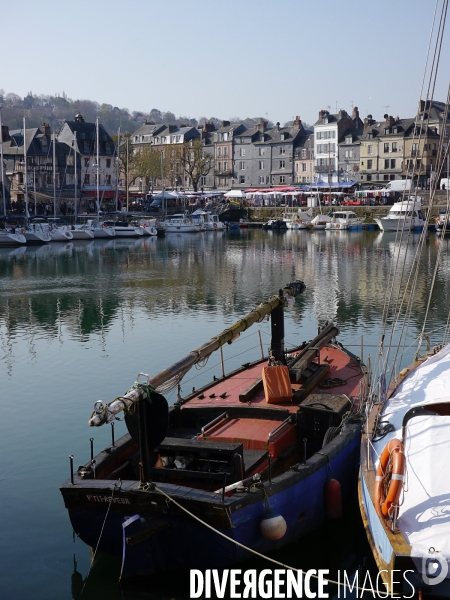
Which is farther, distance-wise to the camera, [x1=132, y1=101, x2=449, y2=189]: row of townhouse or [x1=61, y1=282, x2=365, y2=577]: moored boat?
[x1=132, y1=101, x2=449, y2=189]: row of townhouse

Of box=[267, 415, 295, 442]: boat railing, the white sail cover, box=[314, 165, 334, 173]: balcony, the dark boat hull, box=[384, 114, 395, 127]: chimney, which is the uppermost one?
box=[384, 114, 395, 127]: chimney

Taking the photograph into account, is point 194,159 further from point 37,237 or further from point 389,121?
point 37,237

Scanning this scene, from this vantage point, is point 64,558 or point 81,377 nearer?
point 64,558

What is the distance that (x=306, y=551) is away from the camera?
43.5 feet

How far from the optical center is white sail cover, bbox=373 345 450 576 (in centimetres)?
991

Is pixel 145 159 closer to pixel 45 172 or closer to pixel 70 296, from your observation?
pixel 45 172

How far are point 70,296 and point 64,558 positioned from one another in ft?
101

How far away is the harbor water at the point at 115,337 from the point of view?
1322cm

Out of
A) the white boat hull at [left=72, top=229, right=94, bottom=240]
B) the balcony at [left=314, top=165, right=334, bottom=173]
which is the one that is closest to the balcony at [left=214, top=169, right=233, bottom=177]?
the balcony at [left=314, top=165, right=334, bottom=173]

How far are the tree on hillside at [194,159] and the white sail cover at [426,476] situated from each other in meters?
114

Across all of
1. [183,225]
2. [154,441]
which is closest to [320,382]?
[154,441]

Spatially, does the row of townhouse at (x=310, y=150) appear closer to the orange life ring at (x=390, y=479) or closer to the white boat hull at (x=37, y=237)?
the white boat hull at (x=37, y=237)

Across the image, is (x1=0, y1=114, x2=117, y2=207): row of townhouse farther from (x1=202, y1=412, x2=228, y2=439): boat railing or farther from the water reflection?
(x1=202, y1=412, x2=228, y2=439): boat railing

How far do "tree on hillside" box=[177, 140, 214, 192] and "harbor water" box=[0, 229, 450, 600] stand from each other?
53.1m
